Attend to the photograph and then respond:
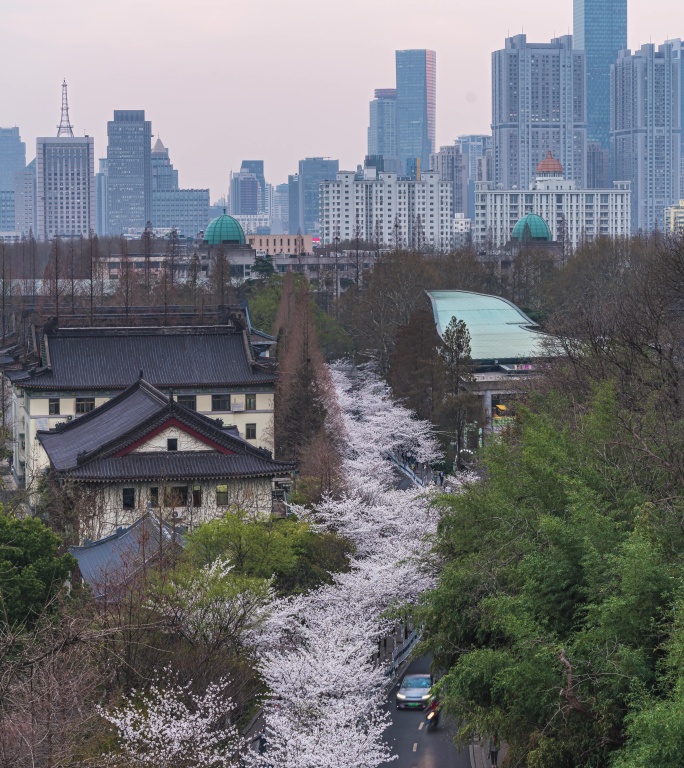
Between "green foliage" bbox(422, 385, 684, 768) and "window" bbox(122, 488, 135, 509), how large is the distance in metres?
13.6

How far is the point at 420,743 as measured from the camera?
28.3 m

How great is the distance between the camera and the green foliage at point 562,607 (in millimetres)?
19672

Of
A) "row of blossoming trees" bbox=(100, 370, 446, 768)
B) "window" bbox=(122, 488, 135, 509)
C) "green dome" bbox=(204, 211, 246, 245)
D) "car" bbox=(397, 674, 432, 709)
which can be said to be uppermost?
"green dome" bbox=(204, 211, 246, 245)

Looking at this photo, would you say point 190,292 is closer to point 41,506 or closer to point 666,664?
point 41,506

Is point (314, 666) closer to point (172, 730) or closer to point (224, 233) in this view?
point (172, 730)

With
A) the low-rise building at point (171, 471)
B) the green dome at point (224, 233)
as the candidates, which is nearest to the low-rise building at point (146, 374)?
the low-rise building at point (171, 471)

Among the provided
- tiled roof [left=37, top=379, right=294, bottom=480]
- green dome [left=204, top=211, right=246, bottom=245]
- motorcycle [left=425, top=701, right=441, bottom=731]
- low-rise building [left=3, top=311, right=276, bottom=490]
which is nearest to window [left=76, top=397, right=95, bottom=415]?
low-rise building [left=3, top=311, right=276, bottom=490]

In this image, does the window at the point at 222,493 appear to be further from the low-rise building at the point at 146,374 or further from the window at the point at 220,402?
the window at the point at 220,402

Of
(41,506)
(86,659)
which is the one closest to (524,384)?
(41,506)

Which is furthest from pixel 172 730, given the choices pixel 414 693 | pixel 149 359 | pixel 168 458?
pixel 149 359

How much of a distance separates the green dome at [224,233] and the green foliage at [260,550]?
3848 inches

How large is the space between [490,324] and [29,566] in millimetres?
52850

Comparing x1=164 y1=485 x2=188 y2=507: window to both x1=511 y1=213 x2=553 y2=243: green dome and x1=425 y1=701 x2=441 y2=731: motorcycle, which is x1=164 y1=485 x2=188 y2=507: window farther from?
x1=511 y1=213 x2=553 y2=243: green dome

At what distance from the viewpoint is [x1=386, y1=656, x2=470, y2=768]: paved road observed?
27250 millimetres
